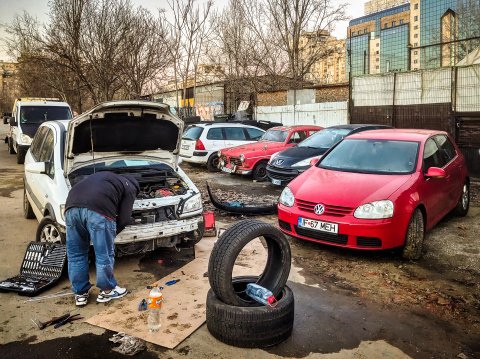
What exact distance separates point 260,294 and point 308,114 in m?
16.1

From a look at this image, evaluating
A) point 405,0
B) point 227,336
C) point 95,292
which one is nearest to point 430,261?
point 227,336

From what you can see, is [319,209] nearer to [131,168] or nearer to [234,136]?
[131,168]

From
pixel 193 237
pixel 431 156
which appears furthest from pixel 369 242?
pixel 193 237

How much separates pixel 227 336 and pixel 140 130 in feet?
10.7

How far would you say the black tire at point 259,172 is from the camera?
11875 mm

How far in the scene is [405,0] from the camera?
15525 centimetres

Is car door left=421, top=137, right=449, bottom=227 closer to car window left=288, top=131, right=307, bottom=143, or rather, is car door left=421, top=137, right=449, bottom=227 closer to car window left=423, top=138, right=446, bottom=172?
car window left=423, top=138, right=446, bottom=172

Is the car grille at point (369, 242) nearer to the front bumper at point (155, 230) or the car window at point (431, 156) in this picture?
the car window at point (431, 156)

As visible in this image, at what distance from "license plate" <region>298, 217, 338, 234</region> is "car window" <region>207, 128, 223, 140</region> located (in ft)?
28.3

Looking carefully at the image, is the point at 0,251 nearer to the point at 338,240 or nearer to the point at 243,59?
the point at 338,240

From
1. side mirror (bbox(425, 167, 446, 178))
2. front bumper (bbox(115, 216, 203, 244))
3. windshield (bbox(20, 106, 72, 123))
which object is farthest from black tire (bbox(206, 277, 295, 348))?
windshield (bbox(20, 106, 72, 123))

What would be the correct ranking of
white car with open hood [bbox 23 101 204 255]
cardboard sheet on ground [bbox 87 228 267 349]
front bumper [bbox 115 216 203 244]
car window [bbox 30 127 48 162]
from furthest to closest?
car window [bbox 30 127 48 162]
white car with open hood [bbox 23 101 204 255]
front bumper [bbox 115 216 203 244]
cardboard sheet on ground [bbox 87 228 267 349]

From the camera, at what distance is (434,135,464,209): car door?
6824 mm

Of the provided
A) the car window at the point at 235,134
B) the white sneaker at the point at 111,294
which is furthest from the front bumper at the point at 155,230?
the car window at the point at 235,134
